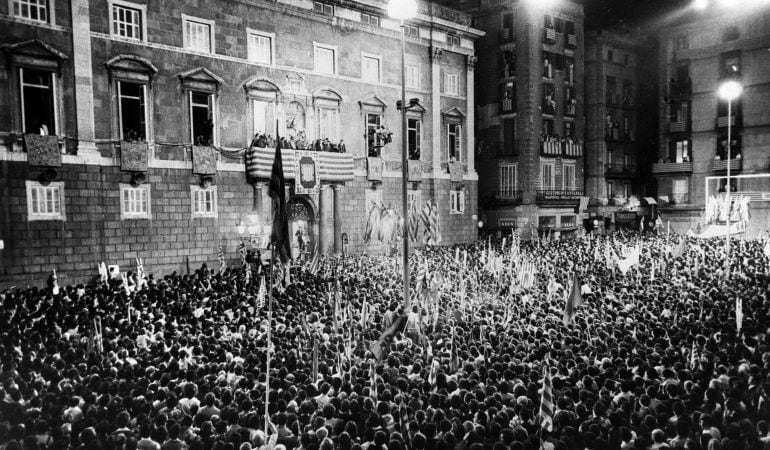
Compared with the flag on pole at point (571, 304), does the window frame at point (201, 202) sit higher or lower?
higher

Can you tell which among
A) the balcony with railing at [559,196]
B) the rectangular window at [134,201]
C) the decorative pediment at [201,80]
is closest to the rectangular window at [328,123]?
the decorative pediment at [201,80]

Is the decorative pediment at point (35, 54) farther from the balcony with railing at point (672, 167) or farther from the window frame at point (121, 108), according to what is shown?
the balcony with railing at point (672, 167)

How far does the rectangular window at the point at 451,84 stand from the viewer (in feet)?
122

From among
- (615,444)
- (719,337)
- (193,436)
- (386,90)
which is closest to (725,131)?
(386,90)

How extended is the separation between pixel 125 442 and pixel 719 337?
37.6ft

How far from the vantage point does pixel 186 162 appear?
26.8m

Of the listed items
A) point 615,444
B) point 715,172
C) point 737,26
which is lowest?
point 615,444

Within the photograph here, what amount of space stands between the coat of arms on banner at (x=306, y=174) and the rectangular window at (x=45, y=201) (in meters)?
10.8

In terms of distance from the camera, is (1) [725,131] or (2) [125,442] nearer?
(2) [125,442]

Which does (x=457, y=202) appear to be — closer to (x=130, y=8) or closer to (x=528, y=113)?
(x=528, y=113)

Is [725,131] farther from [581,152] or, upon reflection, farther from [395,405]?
[395,405]

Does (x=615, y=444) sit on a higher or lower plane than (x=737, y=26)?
lower

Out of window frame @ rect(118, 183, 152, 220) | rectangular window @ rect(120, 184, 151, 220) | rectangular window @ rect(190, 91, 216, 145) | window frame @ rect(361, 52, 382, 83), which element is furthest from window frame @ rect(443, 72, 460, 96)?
rectangular window @ rect(120, 184, 151, 220)

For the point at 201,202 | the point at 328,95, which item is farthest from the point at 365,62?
the point at 201,202
